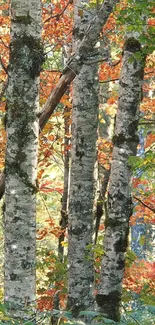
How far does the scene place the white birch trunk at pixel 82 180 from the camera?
479 centimetres

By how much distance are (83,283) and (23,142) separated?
2.27m

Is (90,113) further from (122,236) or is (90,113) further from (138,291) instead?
(138,291)

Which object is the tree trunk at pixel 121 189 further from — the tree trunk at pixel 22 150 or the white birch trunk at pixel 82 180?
the tree trunk at pixel 22 150

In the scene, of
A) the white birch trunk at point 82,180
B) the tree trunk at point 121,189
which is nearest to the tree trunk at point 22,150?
the white birch trunk at point 82,180

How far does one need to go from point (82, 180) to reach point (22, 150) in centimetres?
170

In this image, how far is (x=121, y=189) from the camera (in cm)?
512

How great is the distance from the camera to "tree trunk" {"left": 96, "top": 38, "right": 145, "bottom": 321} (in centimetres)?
509

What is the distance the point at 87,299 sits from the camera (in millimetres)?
4754

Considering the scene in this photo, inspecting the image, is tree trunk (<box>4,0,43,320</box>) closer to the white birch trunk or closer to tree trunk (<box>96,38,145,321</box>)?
the white birch trunk

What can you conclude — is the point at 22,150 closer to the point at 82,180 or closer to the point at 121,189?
the point at 82,180

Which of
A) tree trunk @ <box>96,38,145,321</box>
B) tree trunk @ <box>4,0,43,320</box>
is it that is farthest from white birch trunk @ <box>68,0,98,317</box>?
tree trunk @ <box>4,0,43,320</box>

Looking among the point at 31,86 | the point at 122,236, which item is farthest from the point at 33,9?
the point at 122,236

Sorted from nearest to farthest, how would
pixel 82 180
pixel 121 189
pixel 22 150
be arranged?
pixel 22 150, pixel 82 180, pixel 121 189

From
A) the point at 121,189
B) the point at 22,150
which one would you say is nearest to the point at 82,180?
the point at 121,189
